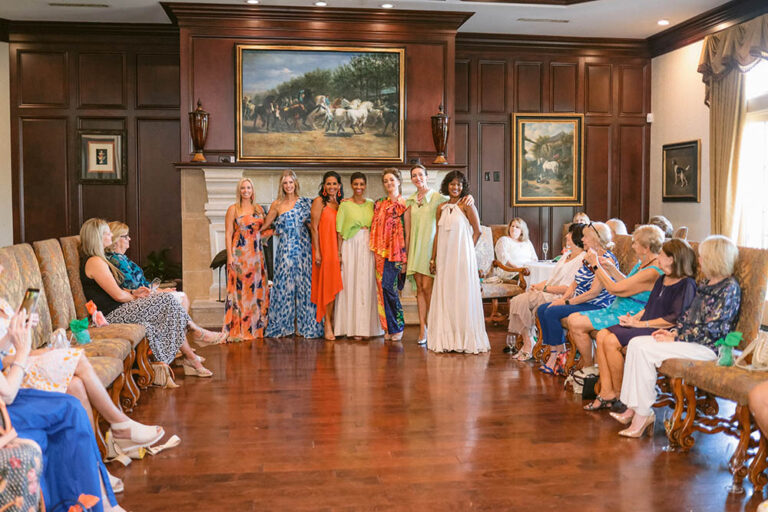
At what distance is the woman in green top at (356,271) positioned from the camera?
7.23 meters

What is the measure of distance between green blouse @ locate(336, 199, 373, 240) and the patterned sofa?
144 cm

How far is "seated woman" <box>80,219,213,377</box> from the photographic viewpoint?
4996 mm

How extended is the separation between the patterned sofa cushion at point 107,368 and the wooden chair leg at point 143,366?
912 mm

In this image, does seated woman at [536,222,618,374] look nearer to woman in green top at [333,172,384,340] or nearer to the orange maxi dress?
woman in green top at [333,172,384,340]

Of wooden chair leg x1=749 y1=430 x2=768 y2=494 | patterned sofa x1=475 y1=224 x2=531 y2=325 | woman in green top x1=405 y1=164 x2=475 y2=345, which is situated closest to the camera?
wooden chair leg x1=749 y1=430 x2=768 y2=494

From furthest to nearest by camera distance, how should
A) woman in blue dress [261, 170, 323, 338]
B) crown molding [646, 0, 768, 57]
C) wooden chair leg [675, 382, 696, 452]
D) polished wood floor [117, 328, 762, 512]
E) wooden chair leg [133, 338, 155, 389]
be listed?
crown molding [646, 0, 768, 57]
woman in blue dress [261, 170, 323, 338]
wooden chair leg [133, 338, 155, 389]
wooden chair leg [675, 382, 696, 452]
polished wood floor [117, 328, 762, 512]

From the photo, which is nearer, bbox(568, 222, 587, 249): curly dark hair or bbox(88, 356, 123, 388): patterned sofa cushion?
bbox(88, 356, 123, 388): patterned sofa cushion

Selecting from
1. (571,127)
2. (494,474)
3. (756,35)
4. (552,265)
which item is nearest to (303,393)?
(494,474)

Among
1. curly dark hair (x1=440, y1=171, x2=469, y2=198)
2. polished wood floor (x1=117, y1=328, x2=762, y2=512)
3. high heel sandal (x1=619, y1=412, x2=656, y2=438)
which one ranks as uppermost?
curly dark hair (x1=440, y1=171, x2=469, y2=198)

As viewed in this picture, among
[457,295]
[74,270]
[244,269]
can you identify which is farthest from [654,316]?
[244,269]

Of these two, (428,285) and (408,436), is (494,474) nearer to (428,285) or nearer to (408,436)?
(408,436)

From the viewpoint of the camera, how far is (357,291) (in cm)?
728

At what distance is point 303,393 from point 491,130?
6047mm

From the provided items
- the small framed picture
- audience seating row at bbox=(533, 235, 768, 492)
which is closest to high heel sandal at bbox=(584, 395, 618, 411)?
audience seating row at bbox=(533, 235, 768, 492)
